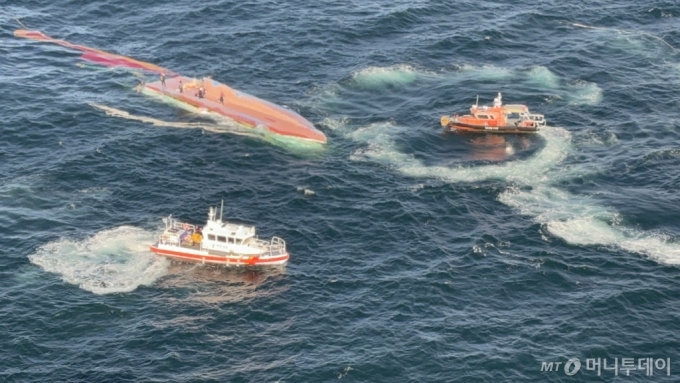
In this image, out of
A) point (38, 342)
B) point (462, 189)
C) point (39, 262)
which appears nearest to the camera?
point (38, 342)

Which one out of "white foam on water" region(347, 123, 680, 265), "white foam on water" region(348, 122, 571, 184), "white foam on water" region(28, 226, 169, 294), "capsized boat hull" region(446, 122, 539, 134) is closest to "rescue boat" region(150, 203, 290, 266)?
"white foam on water" region(28, 226, 169, 294)

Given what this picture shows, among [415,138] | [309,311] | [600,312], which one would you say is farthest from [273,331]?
[415,138]

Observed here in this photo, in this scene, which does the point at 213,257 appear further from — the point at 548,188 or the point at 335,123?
the point at 548,188

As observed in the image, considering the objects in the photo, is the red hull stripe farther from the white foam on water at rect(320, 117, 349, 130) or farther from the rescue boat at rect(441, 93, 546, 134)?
the rescue boat at rect(441, 93, 546, 134)

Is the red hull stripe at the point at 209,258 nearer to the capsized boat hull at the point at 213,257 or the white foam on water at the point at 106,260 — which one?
the capsized boat hull at the point at 213,257

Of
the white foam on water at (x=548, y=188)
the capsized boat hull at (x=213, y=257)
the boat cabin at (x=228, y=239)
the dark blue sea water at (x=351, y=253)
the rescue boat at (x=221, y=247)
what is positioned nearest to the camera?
the dark blue sea water at (x=351, y=253)

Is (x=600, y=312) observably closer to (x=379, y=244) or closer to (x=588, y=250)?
(x=588, y=250)

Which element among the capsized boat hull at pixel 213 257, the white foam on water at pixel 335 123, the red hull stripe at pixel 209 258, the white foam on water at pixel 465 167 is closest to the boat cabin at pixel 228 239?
the capsized boat hull at pixel 213 257
